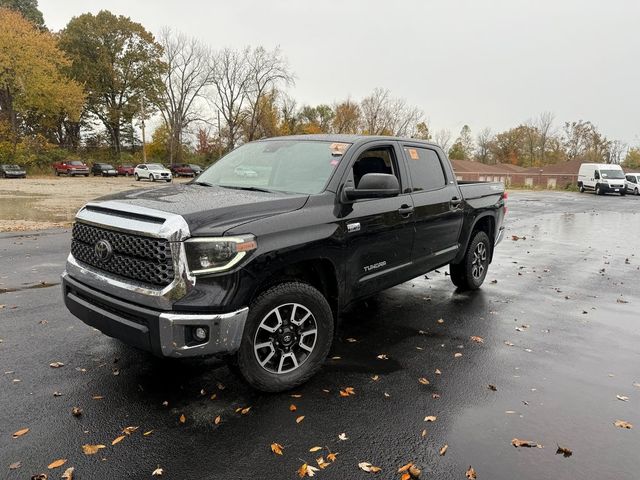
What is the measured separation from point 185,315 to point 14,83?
5251cm

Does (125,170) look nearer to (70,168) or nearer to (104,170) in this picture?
(104,170)

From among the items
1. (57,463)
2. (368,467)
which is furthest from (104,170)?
(368,467)

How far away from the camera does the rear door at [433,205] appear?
484 cm

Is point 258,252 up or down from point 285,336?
up

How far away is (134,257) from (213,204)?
0.64 metres

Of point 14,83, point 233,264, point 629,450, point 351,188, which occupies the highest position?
point 14,83

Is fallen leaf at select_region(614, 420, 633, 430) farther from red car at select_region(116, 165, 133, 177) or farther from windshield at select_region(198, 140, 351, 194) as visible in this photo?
red car at select_region(116, 165, 133, 177)

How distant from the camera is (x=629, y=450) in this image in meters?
2.88

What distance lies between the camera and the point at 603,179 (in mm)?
35594

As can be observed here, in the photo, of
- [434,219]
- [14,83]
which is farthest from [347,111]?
[434,219]

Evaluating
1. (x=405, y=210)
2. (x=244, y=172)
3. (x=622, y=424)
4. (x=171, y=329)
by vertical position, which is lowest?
(x=622, y=424)

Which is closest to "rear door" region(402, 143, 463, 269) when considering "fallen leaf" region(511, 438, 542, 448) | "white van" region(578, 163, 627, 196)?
"fallen leaf" region(511, 438, 542, 448)

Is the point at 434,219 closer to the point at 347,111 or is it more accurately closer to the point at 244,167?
the point at 244,167

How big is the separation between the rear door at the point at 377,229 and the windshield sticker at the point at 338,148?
0.40 feet
